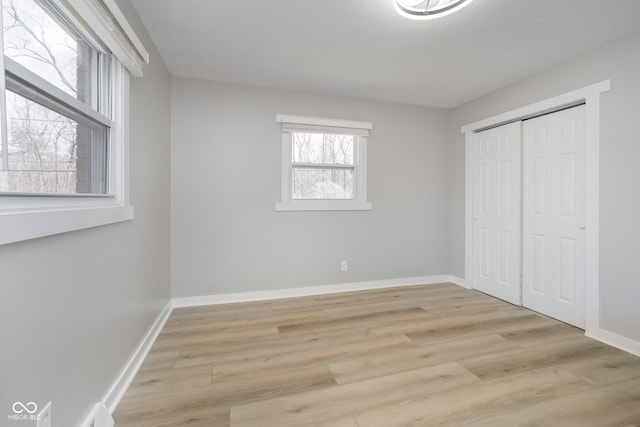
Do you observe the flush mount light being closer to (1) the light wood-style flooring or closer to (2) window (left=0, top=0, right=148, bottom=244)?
(2) window (left=0, top=0, right=148, bottom=244)

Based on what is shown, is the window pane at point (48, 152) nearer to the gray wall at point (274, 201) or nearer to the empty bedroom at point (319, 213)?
the empty bedroom at point (319, 213)

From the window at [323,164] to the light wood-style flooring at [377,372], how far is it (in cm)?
129

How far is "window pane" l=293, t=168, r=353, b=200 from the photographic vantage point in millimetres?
3195

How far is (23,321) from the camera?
871mm

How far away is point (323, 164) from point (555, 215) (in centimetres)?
247

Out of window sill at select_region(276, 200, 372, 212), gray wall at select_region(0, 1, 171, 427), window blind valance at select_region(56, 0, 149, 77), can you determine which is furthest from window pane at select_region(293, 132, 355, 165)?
window blind valance at select_region(56, 0, 149, 77)

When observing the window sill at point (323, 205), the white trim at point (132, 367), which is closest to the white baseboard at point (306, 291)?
the white trim at point (132, 367)

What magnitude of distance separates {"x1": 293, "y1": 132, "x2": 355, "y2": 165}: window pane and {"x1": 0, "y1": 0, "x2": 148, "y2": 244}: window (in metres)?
1.74

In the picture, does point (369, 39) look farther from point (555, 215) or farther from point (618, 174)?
point (555, 215)

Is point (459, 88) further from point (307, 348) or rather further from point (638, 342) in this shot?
point (307, 348)

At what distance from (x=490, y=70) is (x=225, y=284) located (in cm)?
357

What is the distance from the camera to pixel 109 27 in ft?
4.36

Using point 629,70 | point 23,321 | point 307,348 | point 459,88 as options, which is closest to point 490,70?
point 459,88

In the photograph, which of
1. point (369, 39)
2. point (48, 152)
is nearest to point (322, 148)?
point (369, 39)
